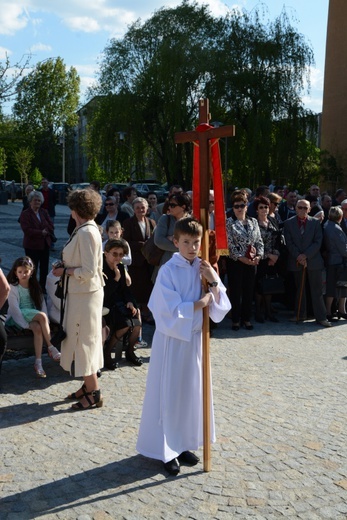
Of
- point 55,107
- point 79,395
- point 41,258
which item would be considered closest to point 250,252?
point 41,258

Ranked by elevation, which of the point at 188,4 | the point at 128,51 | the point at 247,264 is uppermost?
the point at 188,4

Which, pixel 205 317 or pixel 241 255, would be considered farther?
pixel 241 255

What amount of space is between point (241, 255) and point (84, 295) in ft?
13.4

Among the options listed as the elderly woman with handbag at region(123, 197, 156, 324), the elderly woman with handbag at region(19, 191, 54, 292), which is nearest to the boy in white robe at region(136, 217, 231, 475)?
the elderly woman with handbag at region(123, 197, 156, 324)

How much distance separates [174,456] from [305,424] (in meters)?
1.50

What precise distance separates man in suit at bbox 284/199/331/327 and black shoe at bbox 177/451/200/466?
5639 millimetres

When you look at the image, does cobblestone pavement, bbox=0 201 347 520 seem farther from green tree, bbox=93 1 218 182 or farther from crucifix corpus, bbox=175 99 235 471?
green tree, bbox=93 1 218 182

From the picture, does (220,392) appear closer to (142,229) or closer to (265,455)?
(265,455)

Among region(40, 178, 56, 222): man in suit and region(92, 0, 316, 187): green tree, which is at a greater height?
region(92, 0, 316, 187): green tree

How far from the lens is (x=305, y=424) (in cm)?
558

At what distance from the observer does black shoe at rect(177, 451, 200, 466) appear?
4730 millimetres

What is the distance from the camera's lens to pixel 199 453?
4.95 meters

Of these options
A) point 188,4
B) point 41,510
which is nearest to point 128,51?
point 188,4

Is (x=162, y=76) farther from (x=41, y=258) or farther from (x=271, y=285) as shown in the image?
(x=271, y=285)
